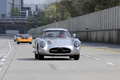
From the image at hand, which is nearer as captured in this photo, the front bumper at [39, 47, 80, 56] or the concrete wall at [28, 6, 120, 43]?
the front bumper at [39, 47, 80, 56]

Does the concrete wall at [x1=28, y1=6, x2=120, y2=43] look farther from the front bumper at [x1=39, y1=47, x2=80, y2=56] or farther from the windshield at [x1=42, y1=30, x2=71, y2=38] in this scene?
the front bumper at [x1=39, y1=47, x2=80, y2=56]

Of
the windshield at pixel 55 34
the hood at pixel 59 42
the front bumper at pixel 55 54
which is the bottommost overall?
the front bumper at pixel 55 54

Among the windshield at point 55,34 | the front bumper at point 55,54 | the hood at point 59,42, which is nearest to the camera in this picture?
the front bumper at point 55,54

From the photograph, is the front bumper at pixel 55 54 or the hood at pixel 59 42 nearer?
the front bumper at pixel 55 54

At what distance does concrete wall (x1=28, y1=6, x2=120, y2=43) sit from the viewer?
40.2 meters

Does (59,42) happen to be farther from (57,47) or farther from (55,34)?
(55,34)

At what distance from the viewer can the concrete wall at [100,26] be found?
40.2 m

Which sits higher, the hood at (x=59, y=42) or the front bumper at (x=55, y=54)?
the hood at (x=59, y=42)

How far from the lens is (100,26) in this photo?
1845 inches

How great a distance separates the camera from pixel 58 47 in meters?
15.9

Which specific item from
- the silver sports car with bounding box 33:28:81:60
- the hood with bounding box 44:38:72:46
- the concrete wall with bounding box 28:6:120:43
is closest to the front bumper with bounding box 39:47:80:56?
the silver sports car with bounding box 33:28:81:60

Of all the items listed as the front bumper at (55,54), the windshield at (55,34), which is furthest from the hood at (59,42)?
the windshield at (55,34)

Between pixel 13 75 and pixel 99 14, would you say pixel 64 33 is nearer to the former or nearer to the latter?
pixel 13 75

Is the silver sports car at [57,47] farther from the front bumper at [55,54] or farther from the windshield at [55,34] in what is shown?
the windshield at [55,34]
